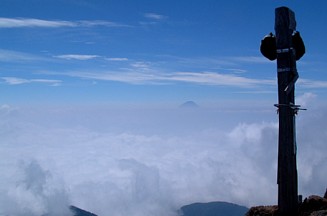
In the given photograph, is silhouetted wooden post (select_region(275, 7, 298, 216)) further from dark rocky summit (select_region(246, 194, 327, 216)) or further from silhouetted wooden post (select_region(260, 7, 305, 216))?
dark rocky summit (select_region(246, 194, 327, 216))

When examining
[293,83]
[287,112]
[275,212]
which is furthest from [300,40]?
[275,212]

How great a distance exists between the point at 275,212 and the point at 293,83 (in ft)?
8.80

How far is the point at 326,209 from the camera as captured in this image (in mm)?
7031

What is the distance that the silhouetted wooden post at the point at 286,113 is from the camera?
663 centimetres

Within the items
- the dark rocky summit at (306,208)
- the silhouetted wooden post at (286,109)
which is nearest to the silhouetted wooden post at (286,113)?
the silhouetted wooden post at (286,109)

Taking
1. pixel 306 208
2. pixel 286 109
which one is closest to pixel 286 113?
pixel 286 109

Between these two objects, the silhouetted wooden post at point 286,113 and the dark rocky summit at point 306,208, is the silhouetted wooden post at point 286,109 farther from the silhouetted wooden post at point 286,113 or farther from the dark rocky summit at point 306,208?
the dark rocky summit at point 306,208

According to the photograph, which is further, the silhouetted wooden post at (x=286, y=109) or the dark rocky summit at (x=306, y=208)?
the dark rocky summit at (x=306, y=208)

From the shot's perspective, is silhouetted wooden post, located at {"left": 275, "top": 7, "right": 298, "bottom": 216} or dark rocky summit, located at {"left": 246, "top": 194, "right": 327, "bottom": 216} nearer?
silhouetted wooden post, located at {"left": 275, "top": 7, "right": 298, "bottom": 216}

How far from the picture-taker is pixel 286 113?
22.1 feet

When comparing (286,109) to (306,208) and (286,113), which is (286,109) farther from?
(306,208)

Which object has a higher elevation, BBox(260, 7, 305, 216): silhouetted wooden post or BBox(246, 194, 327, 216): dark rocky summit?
BBox(260, 7, 305, 216): silhouetted wooden post

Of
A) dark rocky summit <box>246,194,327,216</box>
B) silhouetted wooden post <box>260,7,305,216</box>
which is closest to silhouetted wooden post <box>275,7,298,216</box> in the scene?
silhouetted wooden post <box>260,7,305,216</box>

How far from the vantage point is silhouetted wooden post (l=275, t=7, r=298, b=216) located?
21.8ft
